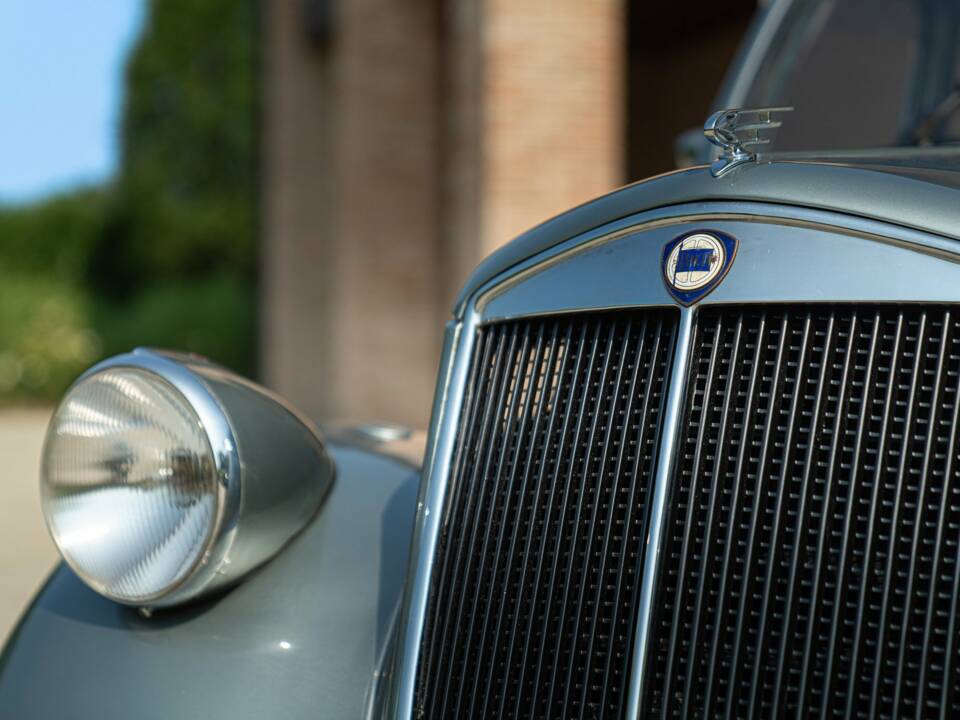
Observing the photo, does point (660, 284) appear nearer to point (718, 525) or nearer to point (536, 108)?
point (718, 525)

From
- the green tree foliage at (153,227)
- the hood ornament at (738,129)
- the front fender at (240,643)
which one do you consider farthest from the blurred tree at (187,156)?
the hood ornament at (738,129)

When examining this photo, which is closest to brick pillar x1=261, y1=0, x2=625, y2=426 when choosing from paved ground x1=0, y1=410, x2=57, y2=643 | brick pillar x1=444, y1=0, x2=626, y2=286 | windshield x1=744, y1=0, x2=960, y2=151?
brick pillar x1=444, y1=0, x2=626, y2=286

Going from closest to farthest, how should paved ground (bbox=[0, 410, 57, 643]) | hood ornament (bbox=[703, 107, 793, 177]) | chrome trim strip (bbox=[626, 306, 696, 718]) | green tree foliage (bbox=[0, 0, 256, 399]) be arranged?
chrome trim strip (bbox=[626, 306, 696, 718]) < hood ornament (bbox=[703, 107, 793, 177]) < paved ground (bbox=[0, 410, 57, 643]) < green tree foliage (bbox=[0, 0, 256, 399])

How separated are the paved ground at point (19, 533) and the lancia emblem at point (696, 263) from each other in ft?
9.96

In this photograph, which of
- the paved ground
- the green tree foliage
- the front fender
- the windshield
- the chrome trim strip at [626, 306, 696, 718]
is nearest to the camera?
the chrome trim strip at [626, 306, 696, 718]

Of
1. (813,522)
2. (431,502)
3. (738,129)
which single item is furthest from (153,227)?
(813,522)

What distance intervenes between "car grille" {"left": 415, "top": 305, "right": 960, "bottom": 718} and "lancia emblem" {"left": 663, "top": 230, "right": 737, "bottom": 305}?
3 centimetres

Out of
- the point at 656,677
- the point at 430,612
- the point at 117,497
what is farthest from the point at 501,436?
the point at 117,497

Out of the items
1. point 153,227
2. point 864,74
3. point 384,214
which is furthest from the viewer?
point 153,227

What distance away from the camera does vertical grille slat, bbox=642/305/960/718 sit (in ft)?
3.91

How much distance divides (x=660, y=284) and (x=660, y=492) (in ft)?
0.81

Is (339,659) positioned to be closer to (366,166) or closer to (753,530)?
(753,530)

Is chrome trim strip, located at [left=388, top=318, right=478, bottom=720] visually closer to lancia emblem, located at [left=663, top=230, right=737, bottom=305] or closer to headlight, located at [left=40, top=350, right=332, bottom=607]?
headlight, located at [left=40, top=350, right=332, bottom=607]

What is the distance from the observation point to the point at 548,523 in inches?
57.2
